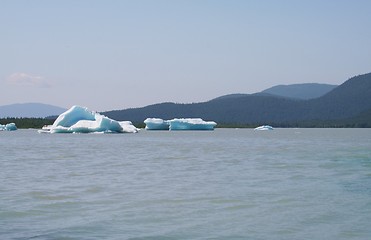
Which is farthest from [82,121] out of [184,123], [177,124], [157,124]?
[157,124]

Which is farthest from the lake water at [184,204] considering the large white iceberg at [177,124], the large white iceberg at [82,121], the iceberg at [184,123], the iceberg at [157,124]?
the iceberg at [157,124]

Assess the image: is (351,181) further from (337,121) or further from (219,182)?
(337,121)

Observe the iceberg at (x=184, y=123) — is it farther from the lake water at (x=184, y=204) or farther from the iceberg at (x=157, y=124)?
the lake water at (x=184, y=204)

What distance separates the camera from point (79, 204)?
1293 centimetres

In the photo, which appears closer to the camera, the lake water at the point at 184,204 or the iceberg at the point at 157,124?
the lake water at the point at 184,204

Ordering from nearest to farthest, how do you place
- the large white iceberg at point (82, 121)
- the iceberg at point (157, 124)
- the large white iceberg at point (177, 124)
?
the large white iceberg at point (82, 121)
the large white iceberg at point (177, 124)
the iceberg at point (157, 124)

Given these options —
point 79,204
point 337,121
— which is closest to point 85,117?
point 79,204

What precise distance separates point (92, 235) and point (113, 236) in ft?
1.16

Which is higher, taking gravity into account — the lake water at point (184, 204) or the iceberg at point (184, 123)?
the iceberg at point (184, 123)

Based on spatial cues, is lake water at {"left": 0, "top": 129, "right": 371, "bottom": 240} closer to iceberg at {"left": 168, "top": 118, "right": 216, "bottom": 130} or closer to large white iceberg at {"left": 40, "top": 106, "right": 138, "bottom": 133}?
large white iceberg at {"left": 40, "top": 106, "right": 138, "bottom": 133}

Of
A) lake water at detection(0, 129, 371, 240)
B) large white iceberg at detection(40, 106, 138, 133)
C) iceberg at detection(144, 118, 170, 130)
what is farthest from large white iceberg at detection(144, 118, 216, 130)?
lake water at detection(0, 129, 371, 240)

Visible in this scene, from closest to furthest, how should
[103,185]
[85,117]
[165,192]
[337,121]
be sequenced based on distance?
[165,192], [103,185], [85,117], [337,121]

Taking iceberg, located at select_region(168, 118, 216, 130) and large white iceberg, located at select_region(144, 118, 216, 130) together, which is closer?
iceberg, located at select_region(168, 118, 216, 130)

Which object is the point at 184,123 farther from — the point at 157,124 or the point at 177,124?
the point at 157,124
